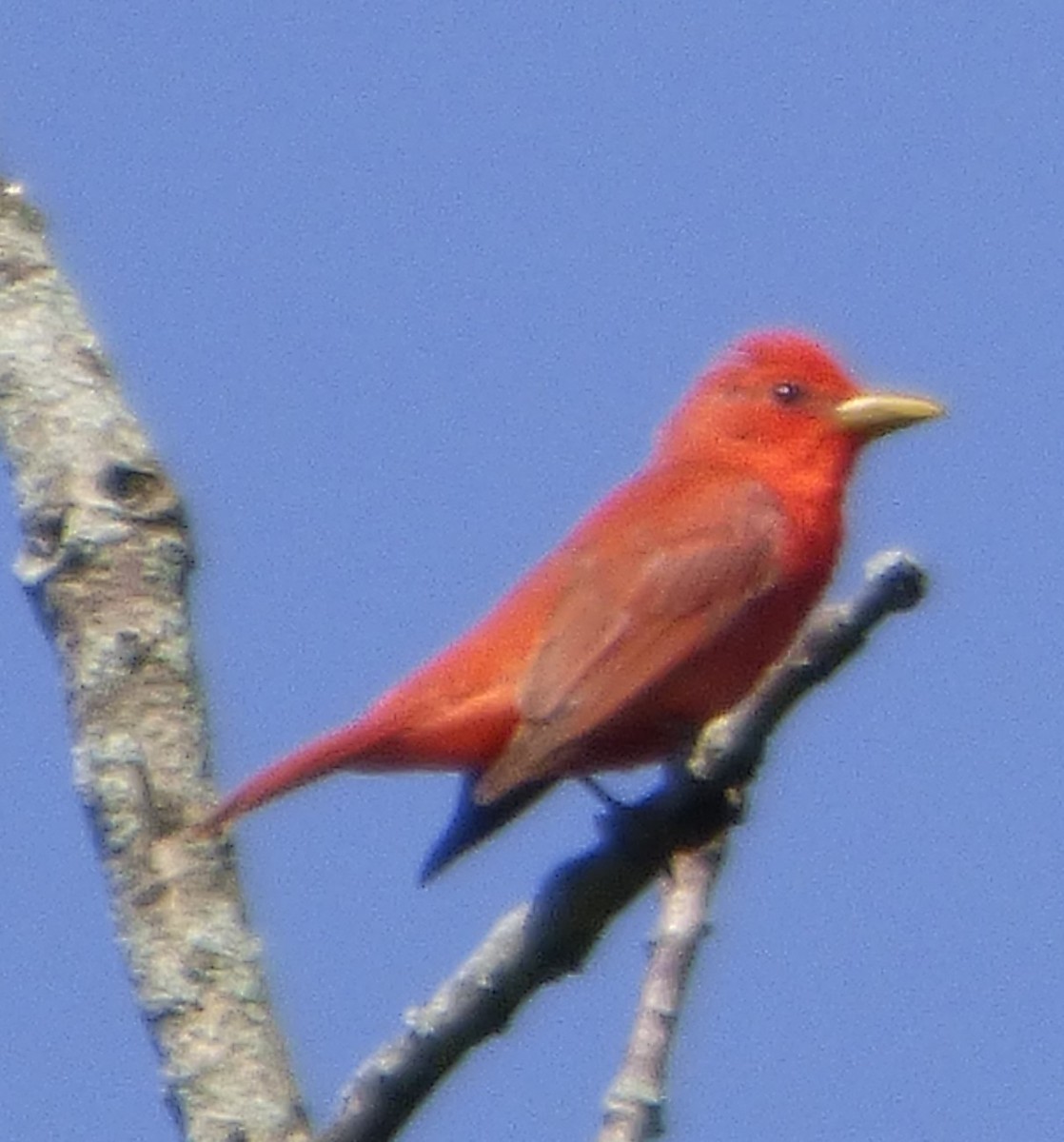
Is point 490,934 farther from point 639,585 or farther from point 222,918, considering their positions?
point 639,585

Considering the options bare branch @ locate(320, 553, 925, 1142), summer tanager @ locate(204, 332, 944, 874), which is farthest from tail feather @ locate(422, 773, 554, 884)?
bare branch @ locate(320, 553, 925, 1142)

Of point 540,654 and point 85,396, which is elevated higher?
point 85,396

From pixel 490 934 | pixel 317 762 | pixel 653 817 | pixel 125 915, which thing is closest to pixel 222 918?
pixel 125 915

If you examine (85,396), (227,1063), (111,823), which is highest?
(85,396)

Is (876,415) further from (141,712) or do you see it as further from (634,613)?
(141,712)

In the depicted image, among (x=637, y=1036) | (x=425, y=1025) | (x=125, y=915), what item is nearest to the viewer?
(x=637, y=1036)

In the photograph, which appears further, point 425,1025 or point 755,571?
point 755,571

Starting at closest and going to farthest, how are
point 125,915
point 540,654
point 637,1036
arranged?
point 637,1036, point 125,915, point 540,654

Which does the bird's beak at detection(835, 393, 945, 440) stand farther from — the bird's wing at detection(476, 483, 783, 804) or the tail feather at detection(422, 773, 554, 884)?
the tail feather at detection(422, 773, 554, 884)
